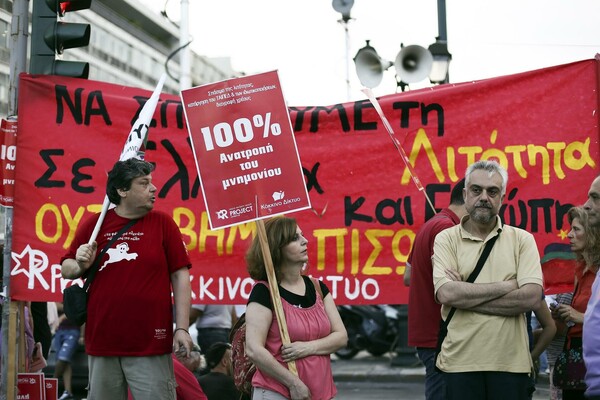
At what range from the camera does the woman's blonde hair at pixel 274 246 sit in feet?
18.0

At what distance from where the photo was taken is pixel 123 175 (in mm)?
5727

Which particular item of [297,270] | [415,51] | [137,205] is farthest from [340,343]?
[415,51]

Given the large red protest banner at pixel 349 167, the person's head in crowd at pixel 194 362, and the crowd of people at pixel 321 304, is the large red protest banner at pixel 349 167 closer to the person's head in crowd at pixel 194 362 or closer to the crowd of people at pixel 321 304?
the person's head in crowd at pixel 194 362

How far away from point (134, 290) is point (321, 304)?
1.02 metres

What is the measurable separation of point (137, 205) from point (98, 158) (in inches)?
60.5

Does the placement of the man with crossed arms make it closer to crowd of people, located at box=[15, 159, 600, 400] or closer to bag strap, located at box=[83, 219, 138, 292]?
crowd of people, located at box=[15, 159, 600, 400]

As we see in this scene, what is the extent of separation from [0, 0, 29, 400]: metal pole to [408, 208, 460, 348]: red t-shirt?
8.48 feet

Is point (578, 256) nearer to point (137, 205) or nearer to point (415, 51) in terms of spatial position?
point (137, 205)

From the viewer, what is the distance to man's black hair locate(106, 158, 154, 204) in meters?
5.72

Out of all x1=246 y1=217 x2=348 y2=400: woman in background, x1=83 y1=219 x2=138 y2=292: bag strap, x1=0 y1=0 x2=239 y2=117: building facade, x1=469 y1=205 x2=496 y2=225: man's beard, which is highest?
x1=0 y1=0 x2=239 y2=117: building facade

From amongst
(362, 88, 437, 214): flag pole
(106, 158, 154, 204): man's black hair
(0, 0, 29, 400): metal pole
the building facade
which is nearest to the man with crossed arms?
(362, 88, 437, 214): flag pole

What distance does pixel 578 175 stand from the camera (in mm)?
6902

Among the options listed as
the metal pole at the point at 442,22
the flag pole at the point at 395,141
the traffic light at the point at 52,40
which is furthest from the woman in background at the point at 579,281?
the metal pole at the point at 442,22

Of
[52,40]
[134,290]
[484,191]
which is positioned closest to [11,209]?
[52,40]
